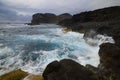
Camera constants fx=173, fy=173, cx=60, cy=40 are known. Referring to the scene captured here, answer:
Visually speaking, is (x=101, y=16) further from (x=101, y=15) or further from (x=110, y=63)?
(x=110, y=63)

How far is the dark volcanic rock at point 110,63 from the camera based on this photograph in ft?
27.0

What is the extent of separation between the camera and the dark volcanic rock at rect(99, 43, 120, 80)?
822 centimetres

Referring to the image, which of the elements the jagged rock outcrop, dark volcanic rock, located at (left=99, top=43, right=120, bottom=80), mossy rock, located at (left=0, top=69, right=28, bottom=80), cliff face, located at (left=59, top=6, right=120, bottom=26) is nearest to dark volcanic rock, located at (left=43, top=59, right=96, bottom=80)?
dark volcanic rock, located at (left=99, top=43, right=120, bottom=80)

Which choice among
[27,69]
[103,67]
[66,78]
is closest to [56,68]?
[66,78]

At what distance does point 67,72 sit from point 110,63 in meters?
2.97

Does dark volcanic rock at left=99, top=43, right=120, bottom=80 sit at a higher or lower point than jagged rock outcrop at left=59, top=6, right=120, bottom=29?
lower

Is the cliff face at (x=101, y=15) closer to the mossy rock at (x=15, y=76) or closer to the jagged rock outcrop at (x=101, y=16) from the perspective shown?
the jagged rock outcrop at (x=101, y=16)

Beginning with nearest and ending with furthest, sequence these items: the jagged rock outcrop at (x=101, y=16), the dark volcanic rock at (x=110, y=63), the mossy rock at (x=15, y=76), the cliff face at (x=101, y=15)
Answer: the dark volcanic rock at (x=110, y=63) < the mossy rock at (x=15, y=76) < the jagged rock outcrop at (x=101, y=16) < the cliff face at (x=101, y=15)

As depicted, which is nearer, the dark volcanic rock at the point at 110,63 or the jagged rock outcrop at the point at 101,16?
the dark volcanic rock at the point at 110,63

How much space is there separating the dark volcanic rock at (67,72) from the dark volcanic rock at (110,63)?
158cm

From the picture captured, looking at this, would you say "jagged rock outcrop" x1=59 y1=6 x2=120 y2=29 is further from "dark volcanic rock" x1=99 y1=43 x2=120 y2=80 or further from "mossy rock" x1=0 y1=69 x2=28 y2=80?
"mossy rock" x1=0 y1=69 x2=28 y2=80

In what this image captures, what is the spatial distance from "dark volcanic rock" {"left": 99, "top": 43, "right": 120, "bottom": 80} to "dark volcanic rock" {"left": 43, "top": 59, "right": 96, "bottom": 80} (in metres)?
1.58

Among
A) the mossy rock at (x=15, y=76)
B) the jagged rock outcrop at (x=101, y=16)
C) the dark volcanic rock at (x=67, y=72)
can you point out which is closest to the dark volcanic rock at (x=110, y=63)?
the dark volcanic rock at (x=67, y=72)

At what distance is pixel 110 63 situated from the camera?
29.5 feet
